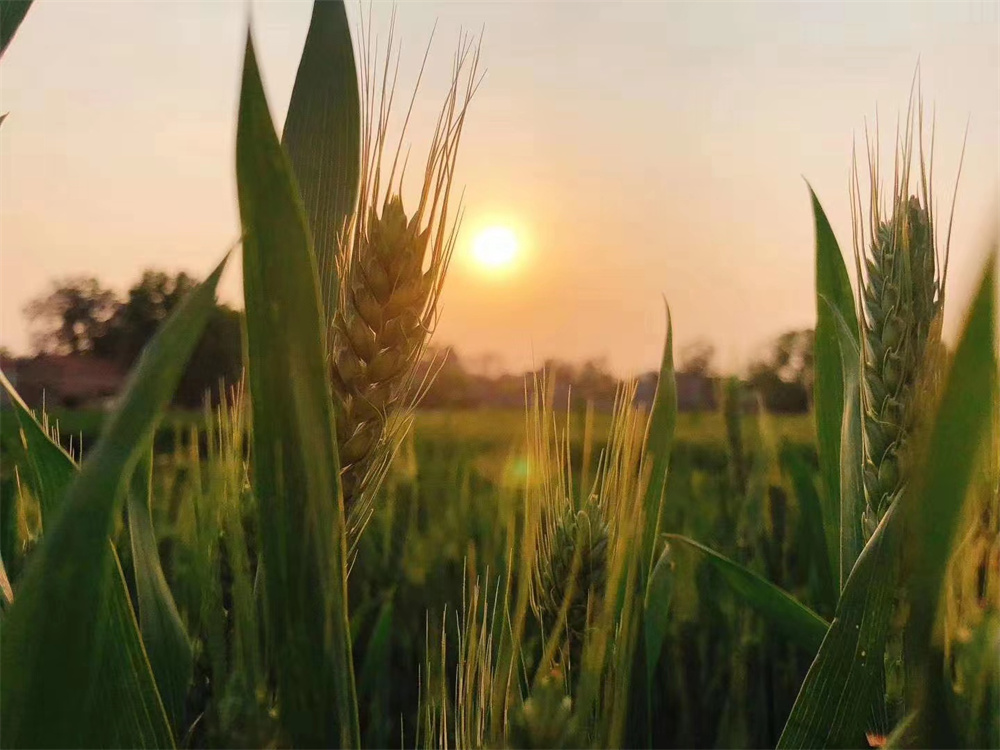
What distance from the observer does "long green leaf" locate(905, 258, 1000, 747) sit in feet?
1.14

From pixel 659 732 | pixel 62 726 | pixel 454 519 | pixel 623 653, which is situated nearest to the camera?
pixel 62 726

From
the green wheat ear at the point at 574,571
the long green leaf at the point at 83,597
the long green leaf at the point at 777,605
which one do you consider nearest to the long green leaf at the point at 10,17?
the long green leaf at the point at 83,597

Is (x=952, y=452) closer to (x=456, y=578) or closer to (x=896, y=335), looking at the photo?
(x=896, y=335)

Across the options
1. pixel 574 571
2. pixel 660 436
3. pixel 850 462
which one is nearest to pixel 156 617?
pixel 574 571

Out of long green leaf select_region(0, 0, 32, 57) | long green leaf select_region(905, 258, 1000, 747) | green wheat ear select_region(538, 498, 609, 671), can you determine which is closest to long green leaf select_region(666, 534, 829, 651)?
green wheat ear select_region(538, 498, 609, 671)

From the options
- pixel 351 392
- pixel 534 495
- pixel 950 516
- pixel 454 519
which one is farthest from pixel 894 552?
pixel 454 519

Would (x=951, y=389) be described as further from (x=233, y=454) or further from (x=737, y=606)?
(x=737, y=606)

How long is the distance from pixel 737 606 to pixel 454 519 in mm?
489

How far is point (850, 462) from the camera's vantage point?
60 centimetres

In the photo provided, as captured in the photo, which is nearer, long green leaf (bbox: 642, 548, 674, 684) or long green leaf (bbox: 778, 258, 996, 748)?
long green leaf (bbox: 778, 258, 996, 748)

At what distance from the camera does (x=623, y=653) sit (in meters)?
0.44

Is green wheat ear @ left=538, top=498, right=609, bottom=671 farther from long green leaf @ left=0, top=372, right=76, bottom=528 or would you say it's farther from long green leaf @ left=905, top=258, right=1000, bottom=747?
long green leaf @ left=0, top=372, right=76, bottom=528

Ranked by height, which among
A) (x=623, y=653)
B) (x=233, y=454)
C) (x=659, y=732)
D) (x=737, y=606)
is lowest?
(x=659, y=732)

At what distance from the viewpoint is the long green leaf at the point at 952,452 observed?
347 mm
